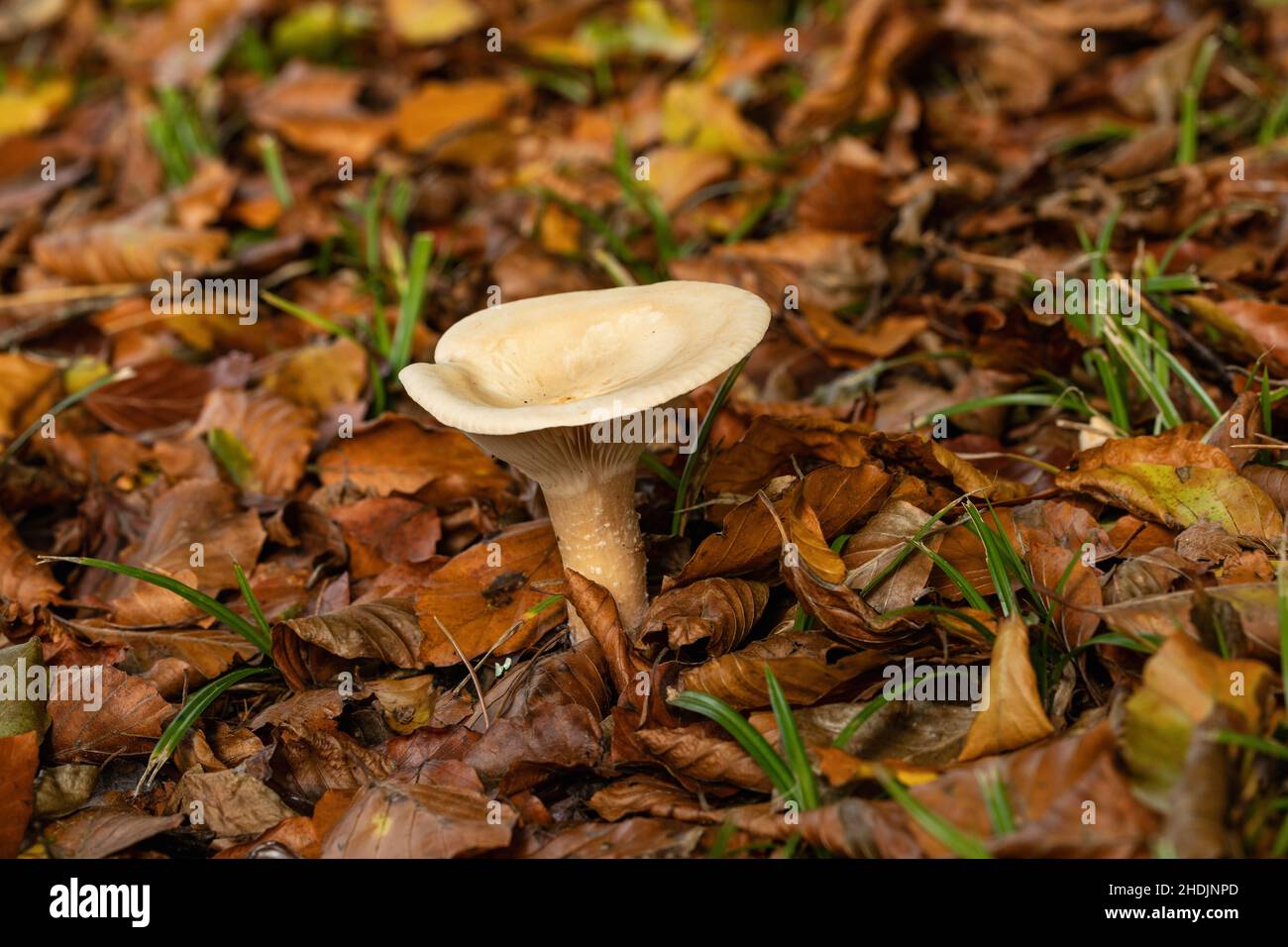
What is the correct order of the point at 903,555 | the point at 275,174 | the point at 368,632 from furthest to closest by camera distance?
1. the point at 275,174
2. the point at 368,632
3. the point at 903,555

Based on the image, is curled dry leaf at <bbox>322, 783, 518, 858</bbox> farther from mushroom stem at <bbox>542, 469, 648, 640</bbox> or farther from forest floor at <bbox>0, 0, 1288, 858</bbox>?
mushroom stem at <bbox>542, 469, 648, 640</bbox>

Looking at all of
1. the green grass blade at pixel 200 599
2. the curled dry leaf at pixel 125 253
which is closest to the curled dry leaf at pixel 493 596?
the green grass blade at pixel 200 599

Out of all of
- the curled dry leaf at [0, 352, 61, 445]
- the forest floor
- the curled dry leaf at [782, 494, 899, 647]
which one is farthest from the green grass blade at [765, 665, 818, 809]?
the curled dry leaf at [0, 352, 61, 445]

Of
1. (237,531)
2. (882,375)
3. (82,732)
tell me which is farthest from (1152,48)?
(82,732)

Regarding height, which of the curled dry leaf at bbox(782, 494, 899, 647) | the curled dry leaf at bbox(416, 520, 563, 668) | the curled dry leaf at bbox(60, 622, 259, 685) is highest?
the curled dry leaf at bbox(782, 494, 899, 647)

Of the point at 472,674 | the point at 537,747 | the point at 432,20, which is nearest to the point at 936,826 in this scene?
the point at 537,747

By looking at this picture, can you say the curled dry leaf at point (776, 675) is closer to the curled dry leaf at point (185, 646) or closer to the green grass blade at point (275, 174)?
the curled dry leaf at point (185, 646)

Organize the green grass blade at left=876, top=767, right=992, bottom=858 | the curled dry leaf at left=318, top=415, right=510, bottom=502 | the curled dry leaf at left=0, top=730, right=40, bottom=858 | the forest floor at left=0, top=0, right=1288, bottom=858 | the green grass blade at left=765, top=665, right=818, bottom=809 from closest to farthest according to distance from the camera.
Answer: the green grass blade at left=876, top=767, right=992, bottom=858 < the green grass blade at left=765, top=665, right=818, bottom=809 < the forest floor at left=0, top=0, right=1288, bottom=858 < the curled dry leaf at left=0, top=730, right=40, bottom=858 < the curled dry leaf at left=318, top=415, right=510, bottom=502

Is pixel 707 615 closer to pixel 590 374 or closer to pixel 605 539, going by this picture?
pixel 605 539
